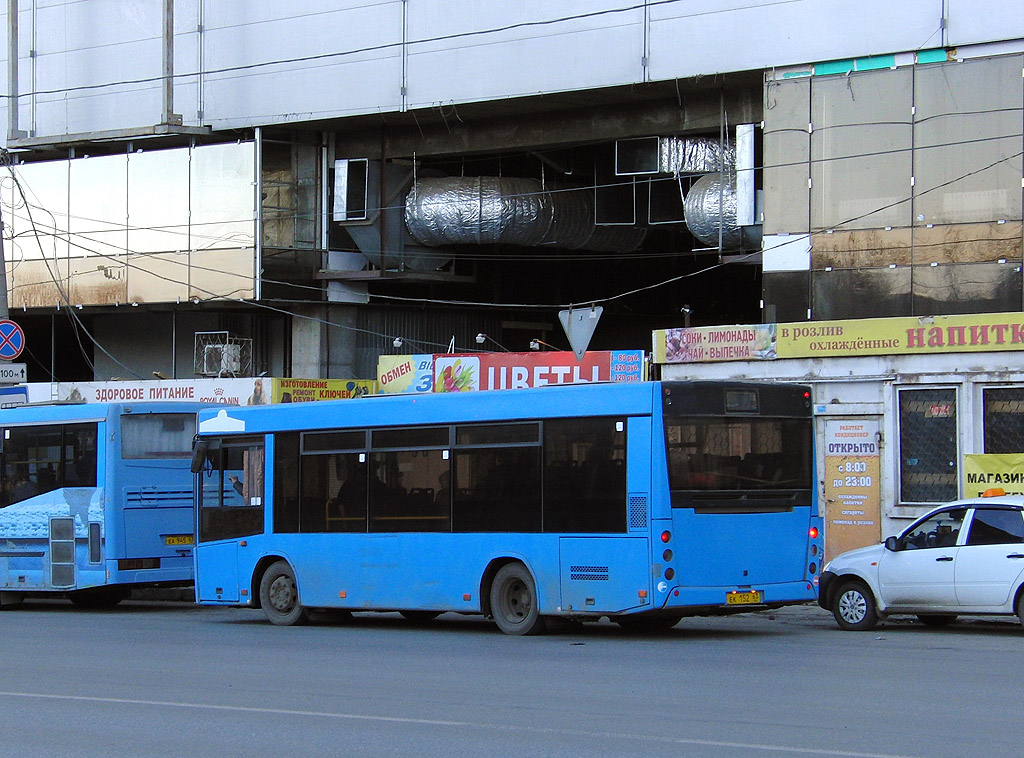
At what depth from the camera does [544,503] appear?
1566 centimetres

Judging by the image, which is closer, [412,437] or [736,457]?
[736,457]

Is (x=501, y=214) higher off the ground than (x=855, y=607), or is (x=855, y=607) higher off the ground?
(x=501, y=214)

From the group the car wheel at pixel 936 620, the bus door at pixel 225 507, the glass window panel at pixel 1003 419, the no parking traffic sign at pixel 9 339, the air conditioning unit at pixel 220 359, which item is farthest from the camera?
the air conditioning unit at pixel 220 359

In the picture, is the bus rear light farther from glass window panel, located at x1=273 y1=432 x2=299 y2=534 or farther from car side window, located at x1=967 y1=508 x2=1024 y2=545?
car side window, located at x1=967 y1=508 x2=1024 y2=545

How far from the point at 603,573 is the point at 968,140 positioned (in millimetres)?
13569

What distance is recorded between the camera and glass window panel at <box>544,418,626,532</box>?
594 inches

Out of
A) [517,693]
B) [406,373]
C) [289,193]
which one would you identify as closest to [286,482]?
[517,693]

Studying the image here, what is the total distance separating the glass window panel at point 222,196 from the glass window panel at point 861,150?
1413cm

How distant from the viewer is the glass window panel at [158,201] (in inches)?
1372

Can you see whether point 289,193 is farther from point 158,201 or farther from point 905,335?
point 905,335

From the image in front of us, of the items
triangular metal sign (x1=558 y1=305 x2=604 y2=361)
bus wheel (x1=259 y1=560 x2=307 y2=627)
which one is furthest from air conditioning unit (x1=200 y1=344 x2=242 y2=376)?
bus wheel (x1=259 y1=560 x2=307 y2=627)

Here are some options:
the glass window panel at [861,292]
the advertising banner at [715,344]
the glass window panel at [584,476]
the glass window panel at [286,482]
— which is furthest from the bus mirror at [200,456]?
the glass window panel at [861,292]

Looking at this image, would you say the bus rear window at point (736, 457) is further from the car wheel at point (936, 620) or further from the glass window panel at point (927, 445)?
the glass window panel at point (927, 445)

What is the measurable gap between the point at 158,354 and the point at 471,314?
865 centimetres
